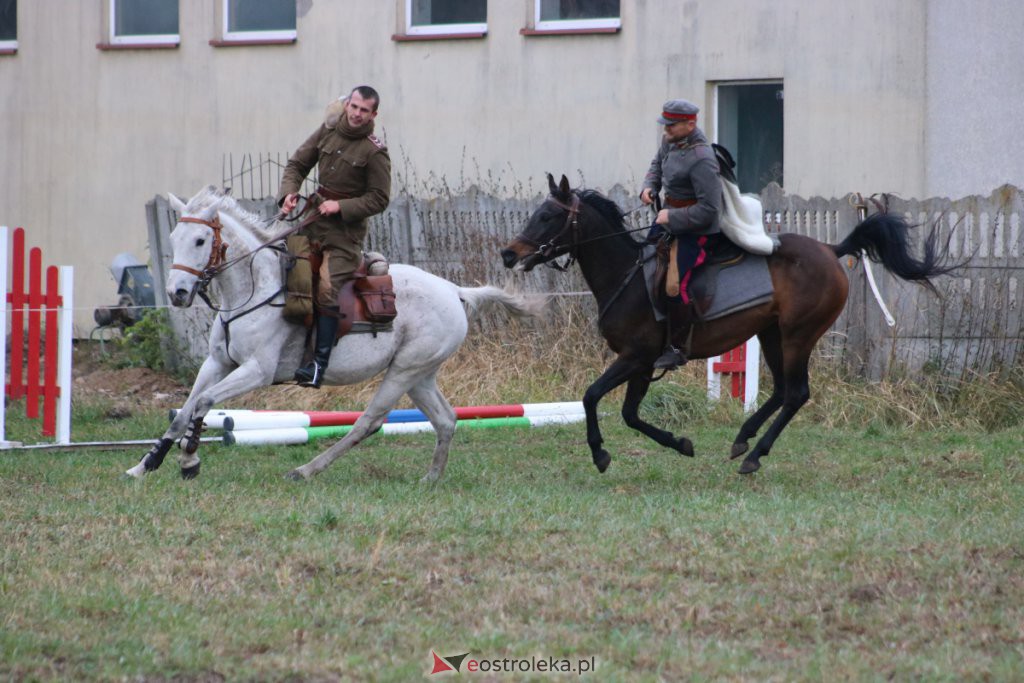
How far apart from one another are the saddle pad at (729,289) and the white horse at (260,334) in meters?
1.61

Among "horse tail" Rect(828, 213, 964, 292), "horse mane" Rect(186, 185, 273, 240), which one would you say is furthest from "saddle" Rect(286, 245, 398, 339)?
"horse tail" Rect(828, 213, 964, 292)

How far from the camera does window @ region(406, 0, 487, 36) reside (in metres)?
17.9

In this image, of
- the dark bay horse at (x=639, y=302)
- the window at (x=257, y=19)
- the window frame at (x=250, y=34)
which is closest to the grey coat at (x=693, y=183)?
the dark bay horse at (x=639, y=302)

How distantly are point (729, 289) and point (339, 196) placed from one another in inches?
104

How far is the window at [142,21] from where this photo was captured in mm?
18938

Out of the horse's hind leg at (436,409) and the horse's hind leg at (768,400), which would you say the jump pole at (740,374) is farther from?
the horse's hind leg at (436,409)

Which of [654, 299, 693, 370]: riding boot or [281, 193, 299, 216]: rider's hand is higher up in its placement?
[281, 193, 299, 216]: rider's hand

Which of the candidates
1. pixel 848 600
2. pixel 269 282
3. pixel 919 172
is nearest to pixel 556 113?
pixel 919 172

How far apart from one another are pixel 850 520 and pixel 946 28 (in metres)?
9.85

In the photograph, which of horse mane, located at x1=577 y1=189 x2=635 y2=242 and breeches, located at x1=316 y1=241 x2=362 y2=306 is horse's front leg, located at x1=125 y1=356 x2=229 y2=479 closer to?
breeches, located at x1=316 y1=241 x2=362 y2=306

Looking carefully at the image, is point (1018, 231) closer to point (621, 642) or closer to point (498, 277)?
point (498, 277)

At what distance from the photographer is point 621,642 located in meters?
5.33

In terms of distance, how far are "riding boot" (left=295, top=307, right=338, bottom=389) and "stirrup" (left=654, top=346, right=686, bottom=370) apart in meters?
2.16

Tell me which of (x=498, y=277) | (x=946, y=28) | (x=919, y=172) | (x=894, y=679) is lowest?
(x=894, y=679)
